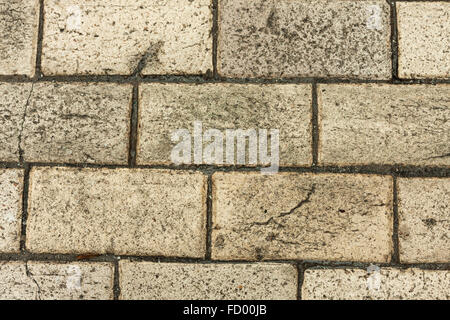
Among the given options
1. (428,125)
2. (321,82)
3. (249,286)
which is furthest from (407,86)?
(249,286)

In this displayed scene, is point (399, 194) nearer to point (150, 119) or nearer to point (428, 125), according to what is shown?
point (428, 125)

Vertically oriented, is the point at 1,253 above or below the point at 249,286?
above

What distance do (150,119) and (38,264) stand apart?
36.2 inches

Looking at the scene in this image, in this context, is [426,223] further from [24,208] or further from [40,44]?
[40,44]

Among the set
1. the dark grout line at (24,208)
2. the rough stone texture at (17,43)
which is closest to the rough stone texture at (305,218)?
the dark grout line at (24,208)

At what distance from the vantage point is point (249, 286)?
5.78ft

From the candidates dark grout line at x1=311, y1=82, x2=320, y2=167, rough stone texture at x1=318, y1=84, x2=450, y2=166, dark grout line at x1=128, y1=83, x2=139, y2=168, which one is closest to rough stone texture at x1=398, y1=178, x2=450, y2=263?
rough stone texture at x1=318, y1=84, x2=450, y2=166

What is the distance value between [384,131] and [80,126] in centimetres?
152

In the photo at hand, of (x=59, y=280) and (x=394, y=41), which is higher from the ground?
(x=394, y=41)

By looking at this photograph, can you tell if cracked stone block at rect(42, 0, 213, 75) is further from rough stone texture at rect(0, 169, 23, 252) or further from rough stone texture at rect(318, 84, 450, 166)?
rough stone texture at rect(318, 84, 450, 166)

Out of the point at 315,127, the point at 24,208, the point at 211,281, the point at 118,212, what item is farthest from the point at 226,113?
the point at 24,208

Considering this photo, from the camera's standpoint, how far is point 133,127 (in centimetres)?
179

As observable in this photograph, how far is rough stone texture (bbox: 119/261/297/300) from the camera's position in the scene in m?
1.76

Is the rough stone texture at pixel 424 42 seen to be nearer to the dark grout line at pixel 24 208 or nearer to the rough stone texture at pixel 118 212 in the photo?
the rough stone texture at pixel 118 212
